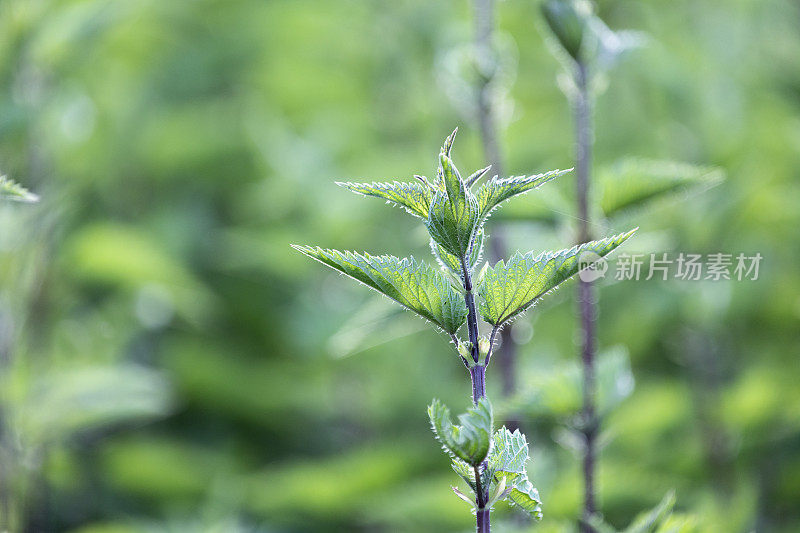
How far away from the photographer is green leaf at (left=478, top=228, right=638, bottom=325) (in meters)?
0.27

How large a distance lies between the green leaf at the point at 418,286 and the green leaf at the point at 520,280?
1 cm

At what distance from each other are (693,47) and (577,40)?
31.4 inches

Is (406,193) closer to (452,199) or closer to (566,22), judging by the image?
(452,199)

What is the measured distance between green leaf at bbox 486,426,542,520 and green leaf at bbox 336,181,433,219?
0.09 m

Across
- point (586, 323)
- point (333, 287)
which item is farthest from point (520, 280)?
point (333, 287)

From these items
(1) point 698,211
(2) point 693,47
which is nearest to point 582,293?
(1) point 698,211

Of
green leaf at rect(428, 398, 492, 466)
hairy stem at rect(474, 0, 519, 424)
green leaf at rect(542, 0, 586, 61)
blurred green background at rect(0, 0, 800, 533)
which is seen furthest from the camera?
blurred green background at rect(0, 0, 800, 533)

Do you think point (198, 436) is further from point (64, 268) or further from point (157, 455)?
point (64, 268)

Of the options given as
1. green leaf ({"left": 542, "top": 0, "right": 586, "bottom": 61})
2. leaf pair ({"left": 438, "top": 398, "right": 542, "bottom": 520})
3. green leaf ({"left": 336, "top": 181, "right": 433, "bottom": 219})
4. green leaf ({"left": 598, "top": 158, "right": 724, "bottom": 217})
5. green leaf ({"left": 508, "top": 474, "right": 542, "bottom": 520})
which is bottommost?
green leaf ({"left": 508, "top": 474, "right": 542, "bottom": 520})

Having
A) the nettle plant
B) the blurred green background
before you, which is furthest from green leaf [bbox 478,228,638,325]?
the blurred green background

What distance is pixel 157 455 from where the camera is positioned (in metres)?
0.88

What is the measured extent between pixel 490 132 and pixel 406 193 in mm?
274

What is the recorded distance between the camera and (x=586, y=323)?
44 centimetres

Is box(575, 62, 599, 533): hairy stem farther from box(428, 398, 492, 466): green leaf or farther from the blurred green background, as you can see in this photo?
box(428, 398, 492, 466): green leaf
